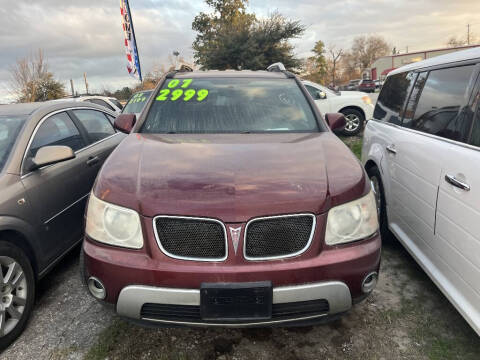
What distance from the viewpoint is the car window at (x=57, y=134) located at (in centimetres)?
292

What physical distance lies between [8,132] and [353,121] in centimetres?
778

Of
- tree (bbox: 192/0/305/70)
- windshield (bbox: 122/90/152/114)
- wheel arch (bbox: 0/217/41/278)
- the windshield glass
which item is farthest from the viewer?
tree (bbox: 192/0/305/70)

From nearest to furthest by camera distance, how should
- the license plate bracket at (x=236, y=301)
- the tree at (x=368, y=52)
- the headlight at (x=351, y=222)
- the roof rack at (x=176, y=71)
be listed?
the license plate bracket at (x=236, y=301) → the headlight at (x=351, y=222) → the roof rack at (x=176, y=71) → the tree at (x=368, y=52)

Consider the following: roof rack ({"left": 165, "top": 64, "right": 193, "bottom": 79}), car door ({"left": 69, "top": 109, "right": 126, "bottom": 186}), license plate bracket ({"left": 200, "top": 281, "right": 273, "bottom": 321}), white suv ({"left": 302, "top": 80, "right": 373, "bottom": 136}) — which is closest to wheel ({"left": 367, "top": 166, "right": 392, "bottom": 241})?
license plate bracket ({"left": 200, "top": 281, "right": 273, "bottom": 321})

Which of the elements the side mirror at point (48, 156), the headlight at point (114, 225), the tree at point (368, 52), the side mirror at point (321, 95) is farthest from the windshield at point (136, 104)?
the tree at point (368, 52)

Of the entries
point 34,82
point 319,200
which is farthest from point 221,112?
point 34,82

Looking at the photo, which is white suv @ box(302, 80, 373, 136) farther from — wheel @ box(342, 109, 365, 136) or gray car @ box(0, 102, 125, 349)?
gray car @ box(0, 102, 125, 349)

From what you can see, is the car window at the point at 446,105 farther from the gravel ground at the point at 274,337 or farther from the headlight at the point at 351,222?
the gravel ground at the point at 274,337

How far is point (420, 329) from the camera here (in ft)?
7.67

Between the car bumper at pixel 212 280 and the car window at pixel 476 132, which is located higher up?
the car window at pixel 476 132

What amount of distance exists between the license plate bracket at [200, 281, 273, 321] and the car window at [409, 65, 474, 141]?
1.58 metres

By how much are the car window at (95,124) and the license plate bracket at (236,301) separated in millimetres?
2658

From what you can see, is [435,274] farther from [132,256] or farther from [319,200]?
[132,256]

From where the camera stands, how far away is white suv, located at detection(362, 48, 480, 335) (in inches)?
78.1
